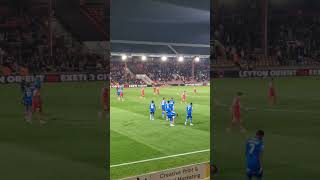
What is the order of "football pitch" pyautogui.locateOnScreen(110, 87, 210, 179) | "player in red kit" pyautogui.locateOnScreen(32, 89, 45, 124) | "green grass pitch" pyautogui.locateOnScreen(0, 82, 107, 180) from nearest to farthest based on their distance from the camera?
"green grass pitch" pyautogui.locateOnScreen(0, 82, 107, 180)
"football pitch" pyautogui.locateOnScreen(110, 87, 210, 179)
"player in red kit" pyautogui.locateOnScreen(32, 89, 45, 124)

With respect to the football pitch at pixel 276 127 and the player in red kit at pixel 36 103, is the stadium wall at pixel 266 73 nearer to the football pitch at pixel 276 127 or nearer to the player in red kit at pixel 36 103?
the football pitch at pixel 276 127

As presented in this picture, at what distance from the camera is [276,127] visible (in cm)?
1271

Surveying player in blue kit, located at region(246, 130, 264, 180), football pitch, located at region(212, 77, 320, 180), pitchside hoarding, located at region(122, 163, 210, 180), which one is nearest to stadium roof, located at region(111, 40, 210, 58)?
football pitch, located at region(212, 77, 320, 180)

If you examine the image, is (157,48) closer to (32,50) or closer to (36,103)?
(32,50)

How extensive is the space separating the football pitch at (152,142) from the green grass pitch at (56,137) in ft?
1.84

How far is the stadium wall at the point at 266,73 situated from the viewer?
68.6 ft

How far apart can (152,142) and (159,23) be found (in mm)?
19756

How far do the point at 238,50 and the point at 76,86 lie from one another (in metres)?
14.7

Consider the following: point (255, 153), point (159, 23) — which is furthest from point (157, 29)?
point (255, 153)

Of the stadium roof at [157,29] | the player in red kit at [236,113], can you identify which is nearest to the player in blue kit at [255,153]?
the player in red kit at [236,113]

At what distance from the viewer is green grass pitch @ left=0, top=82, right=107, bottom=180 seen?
24.5ft

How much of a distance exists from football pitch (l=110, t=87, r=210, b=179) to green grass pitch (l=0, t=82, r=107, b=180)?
56cm

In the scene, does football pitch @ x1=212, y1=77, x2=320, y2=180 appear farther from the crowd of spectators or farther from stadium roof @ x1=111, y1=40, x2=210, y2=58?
stadium roof @ x1=111, y1=40, x2=210, y2=58

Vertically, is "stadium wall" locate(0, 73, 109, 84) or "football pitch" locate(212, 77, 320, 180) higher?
"stadium wall" locate(0, 73, 109, 84)
